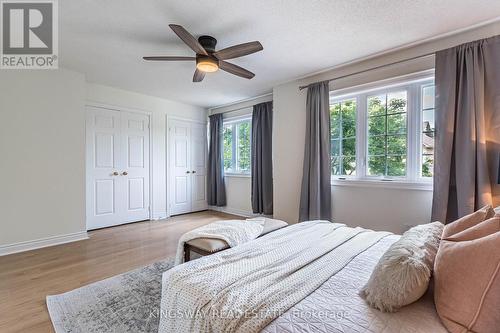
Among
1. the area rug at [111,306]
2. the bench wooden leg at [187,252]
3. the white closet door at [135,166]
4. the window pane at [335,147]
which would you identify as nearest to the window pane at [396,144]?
the window pane at [335,147]

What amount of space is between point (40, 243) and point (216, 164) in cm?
311

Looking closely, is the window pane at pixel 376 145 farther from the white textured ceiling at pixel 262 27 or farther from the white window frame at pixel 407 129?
the white textured ceiling at pixel 262 27

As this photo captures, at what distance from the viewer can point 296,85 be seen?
3.76 m

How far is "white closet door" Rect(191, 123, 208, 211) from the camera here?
5402 millimetres

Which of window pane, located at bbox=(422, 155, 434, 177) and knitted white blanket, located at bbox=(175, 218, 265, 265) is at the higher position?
window pane, located at bbox=(422, 155, 434, 177)

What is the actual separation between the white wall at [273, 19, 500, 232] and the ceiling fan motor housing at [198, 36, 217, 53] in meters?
1.66

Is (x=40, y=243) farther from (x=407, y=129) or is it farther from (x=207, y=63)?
(x=407, y=129)

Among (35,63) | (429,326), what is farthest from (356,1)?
(35,63)

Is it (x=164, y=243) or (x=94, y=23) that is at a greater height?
(x=94, y=23)

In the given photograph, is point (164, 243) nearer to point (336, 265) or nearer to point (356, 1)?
point (336, 265)

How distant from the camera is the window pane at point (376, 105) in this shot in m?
3.04

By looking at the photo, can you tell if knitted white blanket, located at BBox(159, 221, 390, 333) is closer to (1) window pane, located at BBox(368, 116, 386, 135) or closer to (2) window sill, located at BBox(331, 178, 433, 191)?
(2) window sill, located at BBox(331, 178, 433, 191)

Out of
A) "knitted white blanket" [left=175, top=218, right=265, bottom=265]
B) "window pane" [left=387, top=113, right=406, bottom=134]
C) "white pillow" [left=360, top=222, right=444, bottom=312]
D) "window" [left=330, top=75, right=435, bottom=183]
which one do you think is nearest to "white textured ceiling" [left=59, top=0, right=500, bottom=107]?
"window" [left=330, top=75, right=435, bottom=183]

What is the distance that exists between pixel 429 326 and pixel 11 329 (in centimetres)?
235
